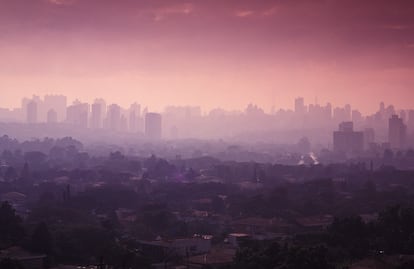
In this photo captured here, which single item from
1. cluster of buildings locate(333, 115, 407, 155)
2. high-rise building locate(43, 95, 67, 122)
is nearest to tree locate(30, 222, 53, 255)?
cluster of buildings locate(333, 115, 407, 155)

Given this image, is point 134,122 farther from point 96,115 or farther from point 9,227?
point 9,227

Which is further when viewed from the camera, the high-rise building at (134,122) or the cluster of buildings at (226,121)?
the high-rise building at (134,122)

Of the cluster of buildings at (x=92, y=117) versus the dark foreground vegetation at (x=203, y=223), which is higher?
the cluster of buildings at (x=92, y=117)

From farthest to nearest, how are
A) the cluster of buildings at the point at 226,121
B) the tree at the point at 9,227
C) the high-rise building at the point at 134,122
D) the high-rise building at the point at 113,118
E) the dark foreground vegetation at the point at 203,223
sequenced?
the high-rise building at the point at 134,122 → the high-rise building at the point at 113,118 → the cluster of buildings at the point at 226,121 → the tree at the point at 9,227 → the dark foreground vegetation at the point at 203,223

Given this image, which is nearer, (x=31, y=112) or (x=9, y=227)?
(x=9, y=227)

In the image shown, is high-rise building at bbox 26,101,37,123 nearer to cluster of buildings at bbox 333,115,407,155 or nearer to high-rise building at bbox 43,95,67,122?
high-rise building at bbox 43,95,67,122

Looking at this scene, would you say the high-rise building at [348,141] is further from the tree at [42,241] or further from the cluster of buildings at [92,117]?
the tree at [42,241]

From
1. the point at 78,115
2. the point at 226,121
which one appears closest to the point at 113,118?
the point at 78,115

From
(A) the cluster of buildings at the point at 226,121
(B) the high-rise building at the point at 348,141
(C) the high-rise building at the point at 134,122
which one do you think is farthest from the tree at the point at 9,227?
(C) the high-rise building at the point at 134,122
